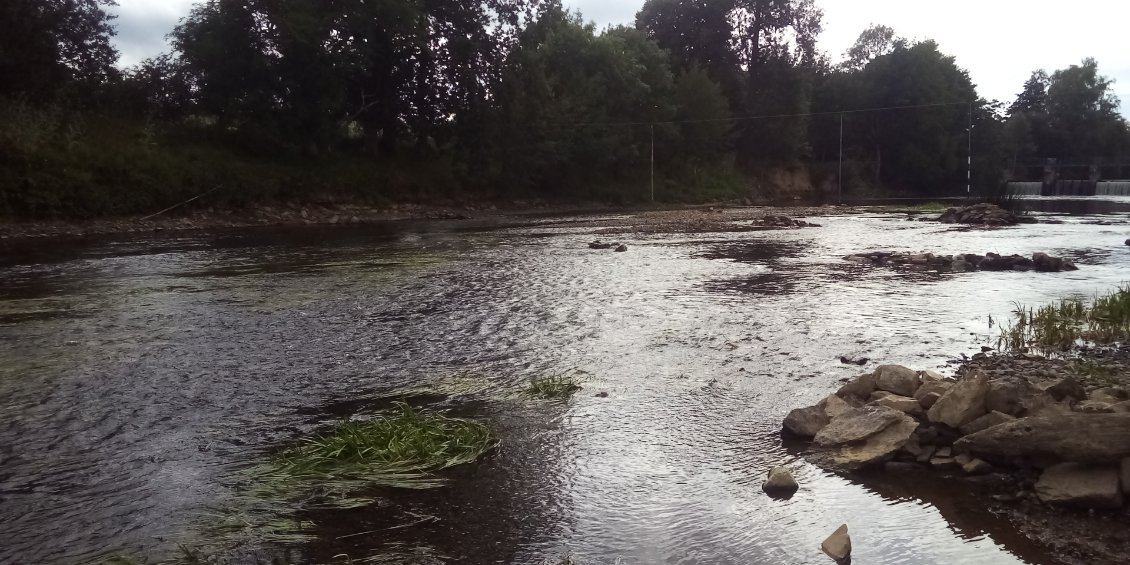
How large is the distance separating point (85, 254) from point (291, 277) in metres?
9.47

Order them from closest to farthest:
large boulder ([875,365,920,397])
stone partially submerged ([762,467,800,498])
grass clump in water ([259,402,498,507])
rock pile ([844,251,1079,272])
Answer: stone partially submerged ([762,467,800,498])
grass clump in water ([259,402,498,507])
large boulder ([875,365,920,397])
rock pile ([844,251,1079,272])

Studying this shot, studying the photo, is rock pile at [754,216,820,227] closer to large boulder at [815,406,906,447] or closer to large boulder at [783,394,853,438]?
large boulder at [783,394,853,438]

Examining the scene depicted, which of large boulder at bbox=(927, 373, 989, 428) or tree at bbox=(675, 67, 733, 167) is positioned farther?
tree at bbox=(675, 67, 733, 167)

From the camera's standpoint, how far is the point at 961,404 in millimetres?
5742

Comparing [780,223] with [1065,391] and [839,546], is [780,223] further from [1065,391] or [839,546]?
[839,546]

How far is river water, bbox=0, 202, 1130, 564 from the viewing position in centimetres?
470

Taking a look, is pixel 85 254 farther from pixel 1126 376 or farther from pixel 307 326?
pixel 1126 376

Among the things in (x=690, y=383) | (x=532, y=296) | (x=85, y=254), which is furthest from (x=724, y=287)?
(x=85, y=254)

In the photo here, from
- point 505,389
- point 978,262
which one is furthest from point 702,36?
point 505,389

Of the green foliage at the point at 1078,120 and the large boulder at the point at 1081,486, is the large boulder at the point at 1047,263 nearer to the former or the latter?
the large boulder at the point at 1081,486

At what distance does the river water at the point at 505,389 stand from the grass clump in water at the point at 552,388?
20 cm

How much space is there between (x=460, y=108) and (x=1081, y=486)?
155 ft

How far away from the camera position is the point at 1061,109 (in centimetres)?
11156

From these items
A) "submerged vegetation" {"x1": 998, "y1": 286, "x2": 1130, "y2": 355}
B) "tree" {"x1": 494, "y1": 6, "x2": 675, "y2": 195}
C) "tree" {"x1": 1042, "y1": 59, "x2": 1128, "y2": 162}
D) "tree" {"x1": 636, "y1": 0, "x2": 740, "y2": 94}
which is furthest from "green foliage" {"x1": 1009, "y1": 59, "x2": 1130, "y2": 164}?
"submerged vegetation" {"x1": 998, "y1": 286, "x2": 1130, "y2": 355}
